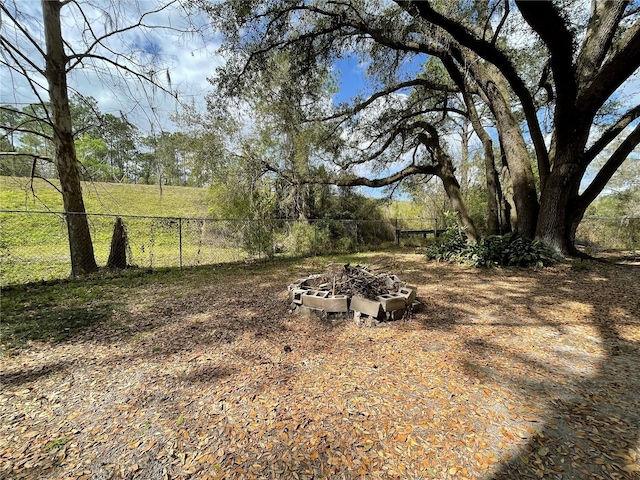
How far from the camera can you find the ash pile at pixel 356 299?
322 cm

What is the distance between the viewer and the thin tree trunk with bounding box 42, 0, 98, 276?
5090mm

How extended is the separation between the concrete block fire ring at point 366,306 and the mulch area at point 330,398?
0.20m

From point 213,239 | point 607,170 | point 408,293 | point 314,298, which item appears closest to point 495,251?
point 607,170

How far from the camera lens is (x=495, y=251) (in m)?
6.97

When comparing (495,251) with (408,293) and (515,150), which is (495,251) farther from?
(408,293)

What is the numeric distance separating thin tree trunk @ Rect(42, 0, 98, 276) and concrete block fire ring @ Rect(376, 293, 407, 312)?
5.98m

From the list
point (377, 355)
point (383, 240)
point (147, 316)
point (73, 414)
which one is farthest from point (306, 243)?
point (73, 414)

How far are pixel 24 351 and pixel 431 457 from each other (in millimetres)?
3751

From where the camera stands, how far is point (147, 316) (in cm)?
358

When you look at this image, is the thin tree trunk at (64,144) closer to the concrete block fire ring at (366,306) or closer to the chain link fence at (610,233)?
the concrete block fire ring at (366,306)

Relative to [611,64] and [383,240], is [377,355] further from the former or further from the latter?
[383,240]

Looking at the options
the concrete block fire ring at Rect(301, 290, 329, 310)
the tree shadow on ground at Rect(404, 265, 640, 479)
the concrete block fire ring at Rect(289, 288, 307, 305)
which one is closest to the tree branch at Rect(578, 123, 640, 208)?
the tree shadow on ground at Rect(404, 265, 640, 479)

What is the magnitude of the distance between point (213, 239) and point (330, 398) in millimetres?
8512

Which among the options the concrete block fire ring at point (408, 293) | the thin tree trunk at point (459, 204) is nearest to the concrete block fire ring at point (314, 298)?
the concrete block fire ring at point (408, 293)
